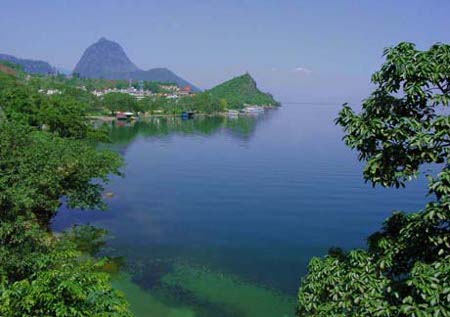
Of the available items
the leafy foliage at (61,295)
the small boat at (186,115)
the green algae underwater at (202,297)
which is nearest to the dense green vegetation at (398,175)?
the leafy foliage at (61,295)

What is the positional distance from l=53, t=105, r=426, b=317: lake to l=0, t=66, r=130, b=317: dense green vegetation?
3481 millimetres

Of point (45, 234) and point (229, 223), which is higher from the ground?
point (45, 234)

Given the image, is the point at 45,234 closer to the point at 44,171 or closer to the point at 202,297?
the point at 44,171

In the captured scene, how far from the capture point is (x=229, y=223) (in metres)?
30.6

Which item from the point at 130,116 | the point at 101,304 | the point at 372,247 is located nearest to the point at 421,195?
the point at 372,247

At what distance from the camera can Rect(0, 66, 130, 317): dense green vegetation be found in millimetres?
7266

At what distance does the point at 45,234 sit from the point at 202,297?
7520 millimetres

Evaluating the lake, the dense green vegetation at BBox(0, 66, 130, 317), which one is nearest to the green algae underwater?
the lake

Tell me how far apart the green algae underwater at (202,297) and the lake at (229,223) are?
1.8 inches

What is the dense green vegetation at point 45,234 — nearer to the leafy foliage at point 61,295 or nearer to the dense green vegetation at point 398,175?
the leafy foliage at point 61,295

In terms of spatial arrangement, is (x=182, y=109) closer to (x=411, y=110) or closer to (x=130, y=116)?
(x=130, y=116)

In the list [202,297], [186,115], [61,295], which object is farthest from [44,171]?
[186,115]

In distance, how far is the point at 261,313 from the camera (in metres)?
18.0

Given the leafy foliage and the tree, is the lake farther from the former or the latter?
the leafy foliage
